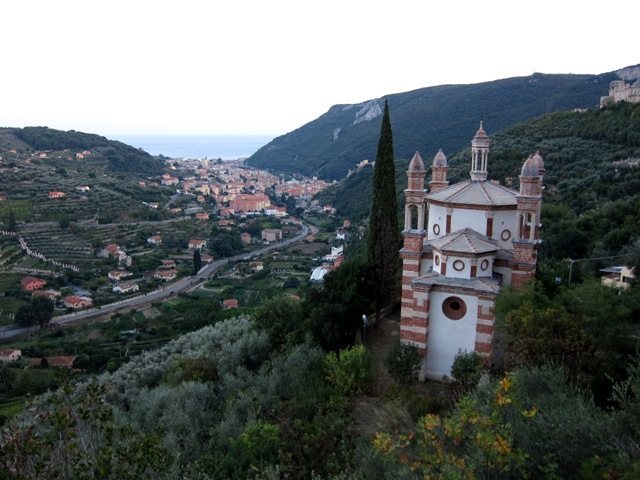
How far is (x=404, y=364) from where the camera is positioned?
39.1ft

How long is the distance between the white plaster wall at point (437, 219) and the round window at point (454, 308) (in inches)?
74.1

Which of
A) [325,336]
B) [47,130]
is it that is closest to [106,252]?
[325,336]

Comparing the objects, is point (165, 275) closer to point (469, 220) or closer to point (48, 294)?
point (48, 294)

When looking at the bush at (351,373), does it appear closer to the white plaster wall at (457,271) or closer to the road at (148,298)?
the white plaster wall at (457,271)

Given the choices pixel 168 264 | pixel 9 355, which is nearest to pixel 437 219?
pixel 9 355

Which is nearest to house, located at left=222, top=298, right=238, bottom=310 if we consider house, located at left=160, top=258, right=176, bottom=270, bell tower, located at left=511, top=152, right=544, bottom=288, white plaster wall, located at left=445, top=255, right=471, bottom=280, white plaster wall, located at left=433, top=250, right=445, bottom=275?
house, located at left=160, top=258, right=176, bottom=270

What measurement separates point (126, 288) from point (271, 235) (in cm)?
2816

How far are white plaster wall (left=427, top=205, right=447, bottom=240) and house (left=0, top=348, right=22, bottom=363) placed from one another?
26.9 m

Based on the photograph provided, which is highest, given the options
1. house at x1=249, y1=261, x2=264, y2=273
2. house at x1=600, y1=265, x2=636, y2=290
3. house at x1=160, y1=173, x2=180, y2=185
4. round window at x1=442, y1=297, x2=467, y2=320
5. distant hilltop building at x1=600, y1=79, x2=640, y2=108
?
distant hilltop building at x1=600, y1=79, x2=640, y2=108

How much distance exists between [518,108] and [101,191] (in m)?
62.4

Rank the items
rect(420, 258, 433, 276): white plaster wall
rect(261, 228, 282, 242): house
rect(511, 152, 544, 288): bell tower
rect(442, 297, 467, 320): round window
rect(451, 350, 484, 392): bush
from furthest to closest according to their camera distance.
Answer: rect(261, 228, 282, 242): house, rect(420, 258, 433, 276): white plaster wall, rect(442, 297, 467, 320): round window, rect(511, 152, 544, 288): bell tower, rect(451, 350, 484, 392): bush

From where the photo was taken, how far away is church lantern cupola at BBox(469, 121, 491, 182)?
13133mm

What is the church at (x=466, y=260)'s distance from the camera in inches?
464

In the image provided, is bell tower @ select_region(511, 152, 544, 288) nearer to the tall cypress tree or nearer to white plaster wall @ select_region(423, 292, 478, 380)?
white plaster wall @ select_region(423, 292, 478, 380)
